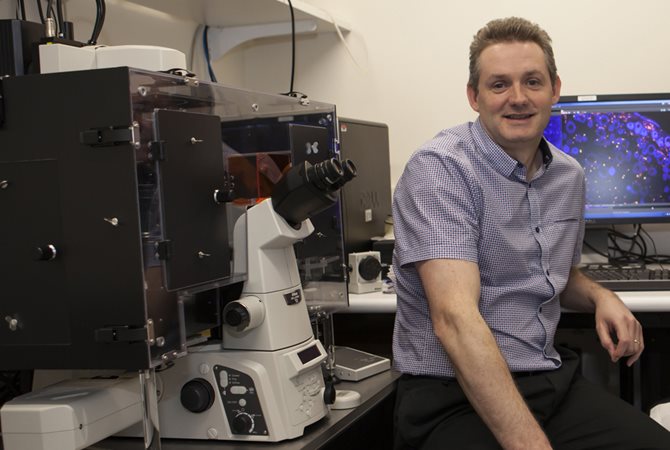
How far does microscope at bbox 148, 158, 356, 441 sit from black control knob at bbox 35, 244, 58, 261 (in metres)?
0.29

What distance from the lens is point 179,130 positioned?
114cm

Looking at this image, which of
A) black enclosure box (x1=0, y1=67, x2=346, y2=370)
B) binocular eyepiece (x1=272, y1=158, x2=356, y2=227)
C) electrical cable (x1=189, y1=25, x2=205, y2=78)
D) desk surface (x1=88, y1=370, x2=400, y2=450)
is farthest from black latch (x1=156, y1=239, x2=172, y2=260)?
electrical cable (x1=189, y1=25, x2=205, y2=78)

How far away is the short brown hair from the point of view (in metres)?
1.53

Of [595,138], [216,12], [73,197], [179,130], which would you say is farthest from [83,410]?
[595,138]

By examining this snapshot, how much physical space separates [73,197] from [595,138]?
152 cm

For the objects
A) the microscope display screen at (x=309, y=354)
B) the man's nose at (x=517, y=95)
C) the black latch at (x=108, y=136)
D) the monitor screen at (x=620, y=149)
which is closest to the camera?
the black latch at (x=108, y=136)

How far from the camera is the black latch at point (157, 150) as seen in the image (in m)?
1.09

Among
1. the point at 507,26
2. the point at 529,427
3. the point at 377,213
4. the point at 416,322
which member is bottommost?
the point at 529,427

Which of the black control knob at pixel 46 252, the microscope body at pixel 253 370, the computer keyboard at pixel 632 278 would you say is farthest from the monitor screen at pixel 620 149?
the black control knob at pixel 46 252

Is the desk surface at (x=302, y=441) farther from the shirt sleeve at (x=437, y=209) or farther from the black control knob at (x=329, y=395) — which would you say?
the shirt sleeve at (x=437, y=209)

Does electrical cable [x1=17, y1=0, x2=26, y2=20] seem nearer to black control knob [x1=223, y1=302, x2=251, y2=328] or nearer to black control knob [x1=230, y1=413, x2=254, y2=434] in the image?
black control knob [x1=223, y1=302, x2=251, y2=328]

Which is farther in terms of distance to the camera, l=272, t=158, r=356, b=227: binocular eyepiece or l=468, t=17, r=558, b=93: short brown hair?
l=468, t=17, r=558, b=93: short brown hair

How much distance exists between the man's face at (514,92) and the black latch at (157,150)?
712 millimetres

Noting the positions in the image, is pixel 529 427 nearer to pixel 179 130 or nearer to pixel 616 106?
pixel 179 130
